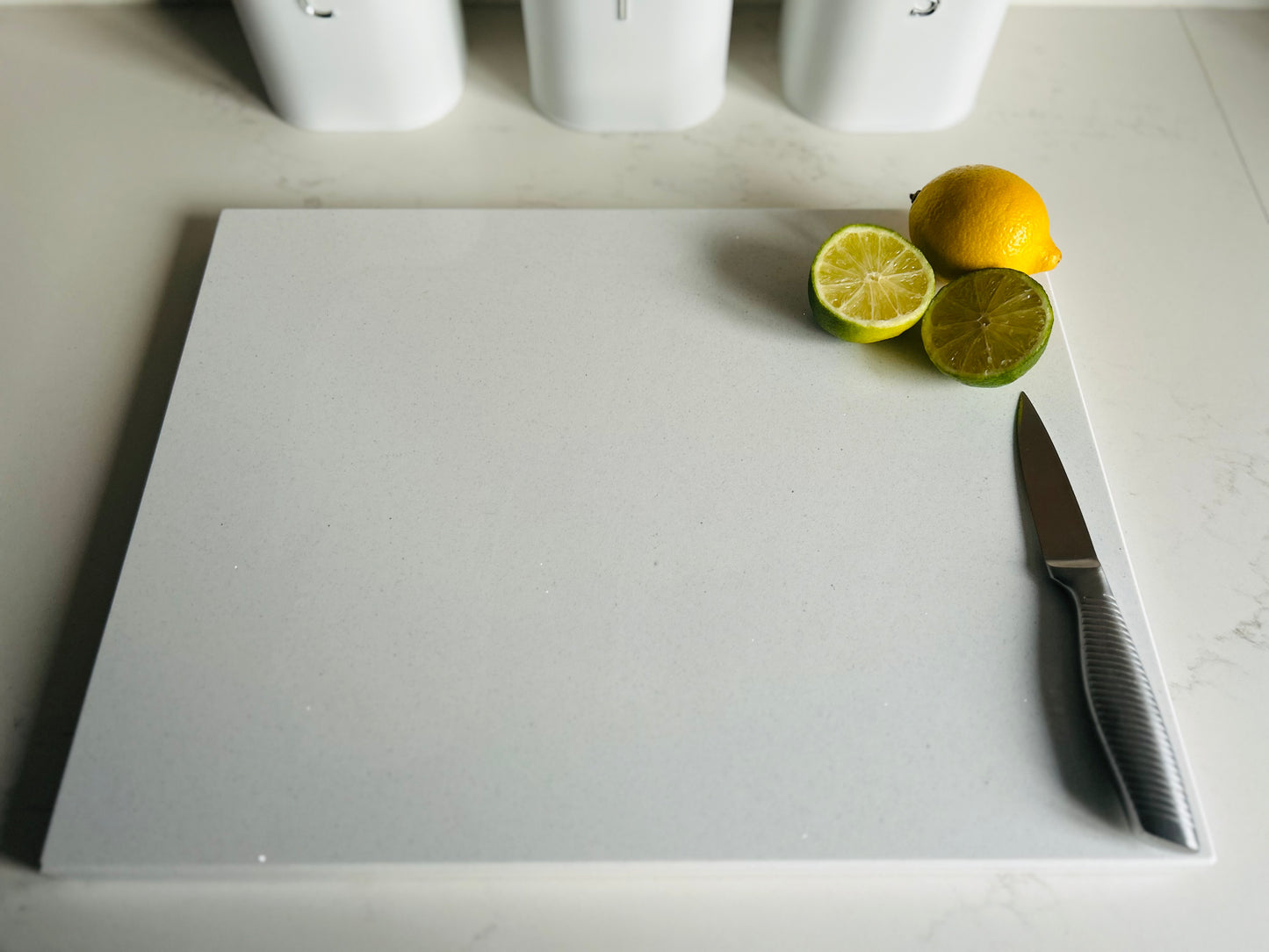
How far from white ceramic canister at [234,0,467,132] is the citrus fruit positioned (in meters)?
0.50

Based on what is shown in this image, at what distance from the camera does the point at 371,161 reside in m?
0.92

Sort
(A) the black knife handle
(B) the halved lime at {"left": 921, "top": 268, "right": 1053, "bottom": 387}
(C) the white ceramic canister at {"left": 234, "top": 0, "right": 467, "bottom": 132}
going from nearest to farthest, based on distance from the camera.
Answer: (A) the black knife handle < (B) the halved lime at {"left": 921, "top": 268, "right": 1053, "bottom": 387} < (C) the white ceramic canister at {"left": 234, "top": 0, "right": 467, "bottom": 132}

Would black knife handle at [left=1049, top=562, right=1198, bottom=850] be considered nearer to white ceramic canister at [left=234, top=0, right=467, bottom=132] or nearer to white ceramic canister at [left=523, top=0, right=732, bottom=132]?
white ceramic canister at [left=523, top=0, right=732, bottom=132]

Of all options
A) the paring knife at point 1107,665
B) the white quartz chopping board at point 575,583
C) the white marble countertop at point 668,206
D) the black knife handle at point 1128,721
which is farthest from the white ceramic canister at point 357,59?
the black knife handle at point 1128,721


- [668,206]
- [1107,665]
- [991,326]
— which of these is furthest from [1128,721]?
[668,206]

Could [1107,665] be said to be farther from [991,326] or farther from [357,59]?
[357,59]

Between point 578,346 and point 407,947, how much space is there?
48 centimetres

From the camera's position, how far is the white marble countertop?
23.7 inches

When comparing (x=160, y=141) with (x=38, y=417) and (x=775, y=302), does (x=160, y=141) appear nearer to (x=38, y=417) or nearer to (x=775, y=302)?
(x=38, y=417)

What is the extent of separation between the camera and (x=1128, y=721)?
0.61 metres

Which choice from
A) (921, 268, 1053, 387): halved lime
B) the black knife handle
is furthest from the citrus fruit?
the black knife handle

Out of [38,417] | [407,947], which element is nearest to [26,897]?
[407,947]

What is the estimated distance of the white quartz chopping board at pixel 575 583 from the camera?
0.60 metres

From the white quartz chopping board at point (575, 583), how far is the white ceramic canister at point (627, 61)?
156mm
